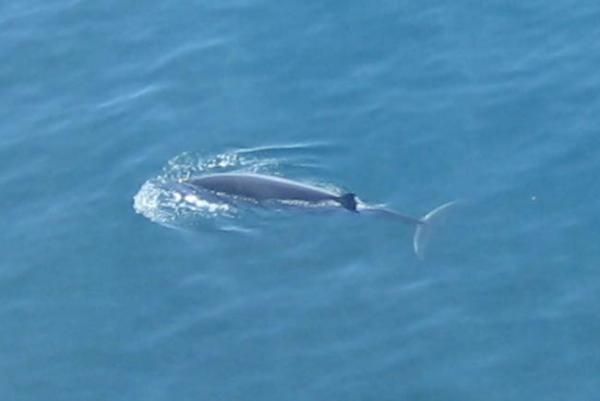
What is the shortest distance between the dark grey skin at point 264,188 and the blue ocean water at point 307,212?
1.26ft

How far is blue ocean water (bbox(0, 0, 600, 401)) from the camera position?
27.7 m

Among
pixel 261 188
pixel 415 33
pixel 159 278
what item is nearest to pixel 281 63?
pixel 415 33

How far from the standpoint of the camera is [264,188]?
102 feet

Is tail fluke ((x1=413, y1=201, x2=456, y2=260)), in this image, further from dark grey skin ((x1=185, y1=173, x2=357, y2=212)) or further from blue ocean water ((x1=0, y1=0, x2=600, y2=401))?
dark grey skin ((x1=185, y1=173, x2=357, y2=212))

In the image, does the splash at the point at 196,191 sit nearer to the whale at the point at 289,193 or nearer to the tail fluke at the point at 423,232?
the whale at the point at 289,193

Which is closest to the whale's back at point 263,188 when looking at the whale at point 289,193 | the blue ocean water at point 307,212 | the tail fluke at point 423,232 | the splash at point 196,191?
the whale at point 289,193

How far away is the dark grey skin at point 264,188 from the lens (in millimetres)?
30681

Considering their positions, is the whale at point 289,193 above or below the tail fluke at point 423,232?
above

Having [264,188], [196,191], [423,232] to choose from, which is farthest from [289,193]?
[423,232]

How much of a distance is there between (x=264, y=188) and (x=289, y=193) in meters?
0.53

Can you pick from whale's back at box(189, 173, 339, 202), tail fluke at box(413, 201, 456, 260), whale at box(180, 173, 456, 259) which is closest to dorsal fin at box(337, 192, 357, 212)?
whale at box(180, 173, 456, 259)

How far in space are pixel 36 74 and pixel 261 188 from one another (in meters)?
8.73

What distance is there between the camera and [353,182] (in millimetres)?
31484

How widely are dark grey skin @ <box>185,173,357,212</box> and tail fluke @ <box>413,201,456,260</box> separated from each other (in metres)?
1.43
